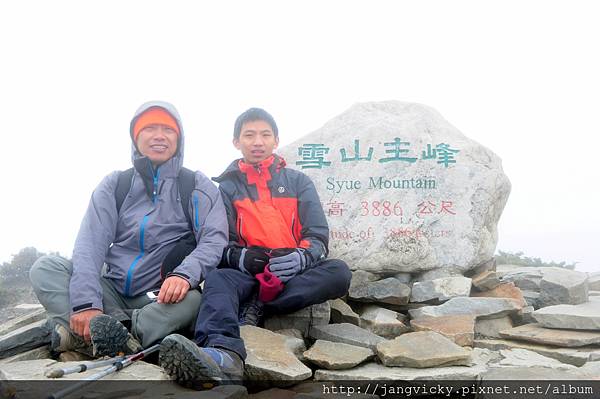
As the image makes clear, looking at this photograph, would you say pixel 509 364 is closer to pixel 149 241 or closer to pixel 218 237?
pixel 218 237

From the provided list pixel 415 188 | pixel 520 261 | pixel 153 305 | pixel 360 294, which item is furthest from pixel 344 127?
pixel 520 261

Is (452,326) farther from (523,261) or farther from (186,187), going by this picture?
(523,261)

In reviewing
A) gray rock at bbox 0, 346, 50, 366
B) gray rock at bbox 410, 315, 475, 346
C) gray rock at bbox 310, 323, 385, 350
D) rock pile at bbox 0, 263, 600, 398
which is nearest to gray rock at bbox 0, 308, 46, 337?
rock pile at bbox 0, 263, 600, 398

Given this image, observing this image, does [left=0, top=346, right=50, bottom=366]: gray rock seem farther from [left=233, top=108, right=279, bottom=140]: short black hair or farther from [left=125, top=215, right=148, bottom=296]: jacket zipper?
[left=233, top=108, right=279, bottom=140]: short black hair

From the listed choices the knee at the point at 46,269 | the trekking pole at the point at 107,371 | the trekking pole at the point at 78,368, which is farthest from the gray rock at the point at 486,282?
the knee at the point at 46,269

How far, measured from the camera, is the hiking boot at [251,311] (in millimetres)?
4617

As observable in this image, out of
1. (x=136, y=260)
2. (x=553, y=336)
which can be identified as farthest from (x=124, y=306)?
(x=553, y=336)

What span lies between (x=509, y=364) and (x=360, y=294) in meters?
2.09

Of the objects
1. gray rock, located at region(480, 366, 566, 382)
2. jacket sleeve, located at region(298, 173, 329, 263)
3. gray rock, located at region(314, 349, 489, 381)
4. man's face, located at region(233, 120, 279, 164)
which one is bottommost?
gray rock, located at region(314, 349, 489, 381)

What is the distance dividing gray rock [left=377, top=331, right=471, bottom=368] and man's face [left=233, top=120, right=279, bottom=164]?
7.32ft

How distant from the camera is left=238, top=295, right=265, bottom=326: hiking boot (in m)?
4.62

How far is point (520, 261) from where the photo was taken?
485 inches

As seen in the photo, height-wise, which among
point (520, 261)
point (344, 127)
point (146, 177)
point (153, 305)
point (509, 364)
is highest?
point (344, 127)

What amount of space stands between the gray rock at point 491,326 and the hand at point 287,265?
203 cm
